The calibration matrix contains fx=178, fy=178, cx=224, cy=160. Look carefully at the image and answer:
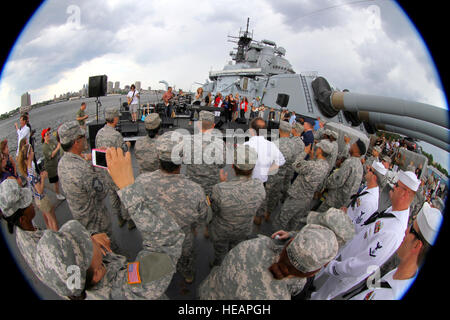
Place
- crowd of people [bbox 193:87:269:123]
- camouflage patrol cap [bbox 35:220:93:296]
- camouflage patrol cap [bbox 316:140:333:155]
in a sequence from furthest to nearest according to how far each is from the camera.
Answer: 1. crowd of people [bbox 193:87:269:123]
2. camouflage patrol cap [bbox 316:140:333:155]
3. camouflage patrol cap [bbox 35:220:93:296]

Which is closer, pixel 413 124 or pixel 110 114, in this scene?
pixel 110 114

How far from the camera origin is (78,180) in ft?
6.33

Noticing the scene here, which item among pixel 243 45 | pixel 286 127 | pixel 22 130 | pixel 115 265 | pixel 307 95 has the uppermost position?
pixel 243 45

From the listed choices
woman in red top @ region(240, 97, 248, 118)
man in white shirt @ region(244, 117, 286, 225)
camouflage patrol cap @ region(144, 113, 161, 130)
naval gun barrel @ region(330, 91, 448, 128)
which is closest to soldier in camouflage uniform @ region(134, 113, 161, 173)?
camouflage patrol cap @ region(144, 113, 161, 130)

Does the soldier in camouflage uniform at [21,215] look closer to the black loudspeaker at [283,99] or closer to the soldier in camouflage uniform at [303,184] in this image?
the soldier in camouflage uniform at [303,184]

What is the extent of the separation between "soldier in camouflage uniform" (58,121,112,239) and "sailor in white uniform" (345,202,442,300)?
2.86 meters

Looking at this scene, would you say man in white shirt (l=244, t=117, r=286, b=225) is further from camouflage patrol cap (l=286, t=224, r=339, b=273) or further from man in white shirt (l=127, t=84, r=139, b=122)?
man in white shirt (l=127, t=84, r=139, b=122)

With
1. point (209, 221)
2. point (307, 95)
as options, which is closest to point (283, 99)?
point (307, 95)

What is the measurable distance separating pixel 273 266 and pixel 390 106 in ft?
19.9

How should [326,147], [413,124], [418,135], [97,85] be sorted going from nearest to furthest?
[326,147], [97,85], [418,135], [413,124]

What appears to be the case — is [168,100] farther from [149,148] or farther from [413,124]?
[413,124]

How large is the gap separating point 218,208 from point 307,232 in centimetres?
117

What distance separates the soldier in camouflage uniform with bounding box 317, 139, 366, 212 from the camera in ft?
8.83
